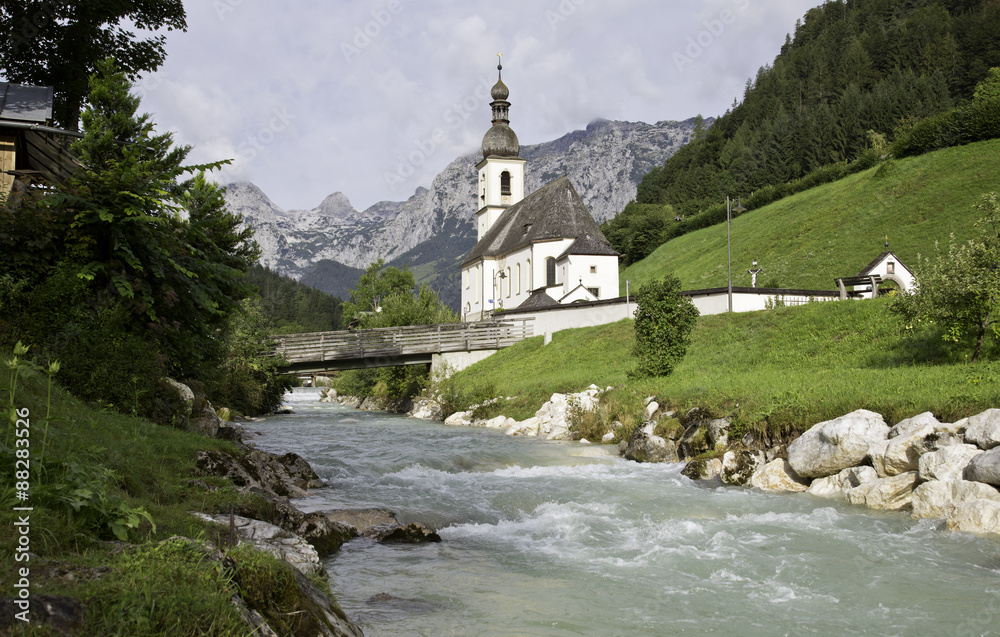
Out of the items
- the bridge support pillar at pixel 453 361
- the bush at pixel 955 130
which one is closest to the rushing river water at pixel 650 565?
the bridge support pillar at pixel 453 361

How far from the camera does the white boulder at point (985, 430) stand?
30.2ft

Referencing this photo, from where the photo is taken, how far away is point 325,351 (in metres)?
35.9

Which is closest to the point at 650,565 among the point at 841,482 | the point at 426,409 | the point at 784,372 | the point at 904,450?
the point at 841,482

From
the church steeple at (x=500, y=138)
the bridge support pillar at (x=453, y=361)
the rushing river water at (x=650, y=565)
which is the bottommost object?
the rushing river water at (x=650, y=565)

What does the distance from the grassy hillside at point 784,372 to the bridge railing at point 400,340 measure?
4793mm

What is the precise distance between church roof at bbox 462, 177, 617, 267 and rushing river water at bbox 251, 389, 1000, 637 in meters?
41.3

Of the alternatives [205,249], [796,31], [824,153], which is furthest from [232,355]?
[796,31]

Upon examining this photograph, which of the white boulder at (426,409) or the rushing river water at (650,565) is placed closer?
the rushing river water at (650,565)

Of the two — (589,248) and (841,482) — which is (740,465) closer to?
(841,482)

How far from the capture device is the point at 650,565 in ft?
25.6

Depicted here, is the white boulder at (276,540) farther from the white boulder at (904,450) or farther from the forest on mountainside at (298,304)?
the forest on mountainside at (298,304)

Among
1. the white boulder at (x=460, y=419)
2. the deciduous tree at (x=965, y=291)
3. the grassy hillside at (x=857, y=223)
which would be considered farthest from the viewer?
the grassy hillside at (x=857, y=223)

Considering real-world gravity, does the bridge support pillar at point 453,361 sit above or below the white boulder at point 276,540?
above

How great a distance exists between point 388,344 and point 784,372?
78.9ft
